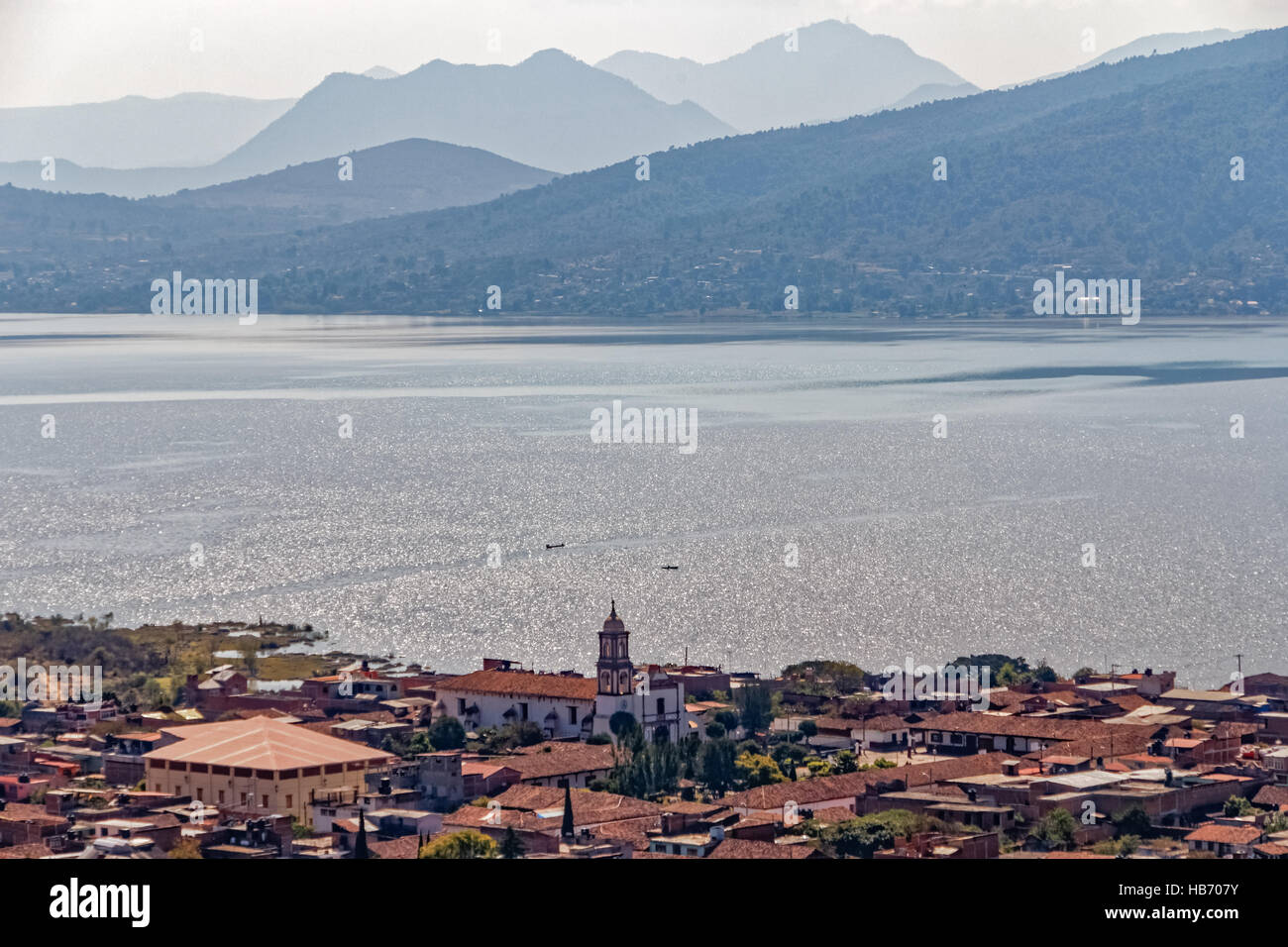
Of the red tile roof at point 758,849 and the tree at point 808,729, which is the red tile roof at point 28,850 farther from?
the tree at point 808,729

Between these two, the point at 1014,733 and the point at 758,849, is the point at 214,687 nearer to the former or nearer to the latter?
the point at 1014,733

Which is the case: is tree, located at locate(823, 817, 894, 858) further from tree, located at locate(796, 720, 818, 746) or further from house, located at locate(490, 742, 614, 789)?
tree, located at locate(796, 720, 818, 746)

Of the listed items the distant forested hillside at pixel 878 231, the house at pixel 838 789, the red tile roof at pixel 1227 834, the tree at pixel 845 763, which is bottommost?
the tree at pixel 845 763

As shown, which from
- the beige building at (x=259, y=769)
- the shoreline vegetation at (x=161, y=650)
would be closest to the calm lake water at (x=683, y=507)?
the shoreline vegetation at (x=161, y=650)

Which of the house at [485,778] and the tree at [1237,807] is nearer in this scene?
the tree at [1237,807]

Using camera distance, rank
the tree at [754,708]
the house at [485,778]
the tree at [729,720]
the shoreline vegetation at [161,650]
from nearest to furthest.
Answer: the house at [485,778], the tree at [729,720], the tree at [754,708], the shoreline vegetation at [161,650]

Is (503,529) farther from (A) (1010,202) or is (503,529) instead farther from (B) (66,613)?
(A) (1010,202)

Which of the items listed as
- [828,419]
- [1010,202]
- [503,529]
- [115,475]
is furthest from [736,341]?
[503,529]

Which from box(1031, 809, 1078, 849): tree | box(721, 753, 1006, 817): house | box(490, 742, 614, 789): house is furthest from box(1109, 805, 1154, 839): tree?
box(490, 742, 614, 789): house

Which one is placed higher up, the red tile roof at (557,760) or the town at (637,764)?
the town at (637,764)
